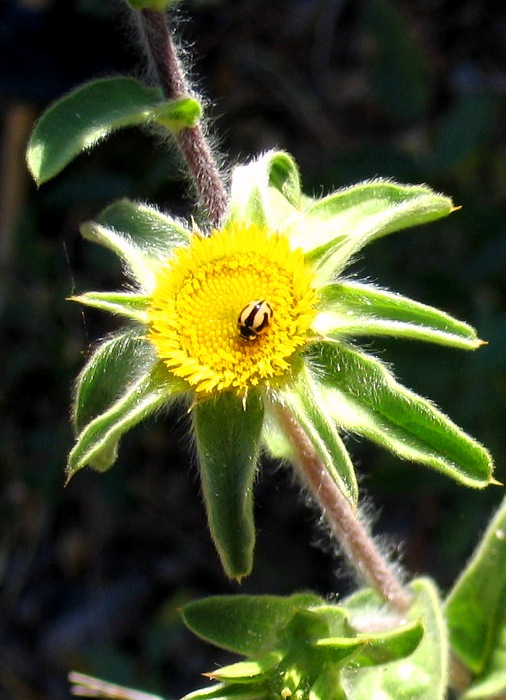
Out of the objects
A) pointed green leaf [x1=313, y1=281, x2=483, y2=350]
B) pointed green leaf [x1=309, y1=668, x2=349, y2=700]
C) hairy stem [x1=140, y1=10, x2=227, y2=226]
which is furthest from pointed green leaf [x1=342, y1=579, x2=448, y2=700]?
hairy stem [x1=140, y1=10, x2=227, y2=226]

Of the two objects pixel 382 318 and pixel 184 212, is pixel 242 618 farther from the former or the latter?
pixel 184 212

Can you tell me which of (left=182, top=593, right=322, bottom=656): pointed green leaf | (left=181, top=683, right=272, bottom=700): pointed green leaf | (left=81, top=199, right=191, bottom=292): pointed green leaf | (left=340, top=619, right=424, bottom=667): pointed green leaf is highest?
(left=81, top=199, right=191, bottom=292): pointed green leaf

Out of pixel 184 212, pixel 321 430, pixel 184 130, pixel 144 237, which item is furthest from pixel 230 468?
pixel 184 212

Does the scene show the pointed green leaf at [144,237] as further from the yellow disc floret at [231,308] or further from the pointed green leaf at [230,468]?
the pointed green leaf at [230,468]

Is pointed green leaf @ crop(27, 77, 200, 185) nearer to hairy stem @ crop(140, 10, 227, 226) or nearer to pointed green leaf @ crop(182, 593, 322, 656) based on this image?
hairy stem @ crop(140, 10, 227, 226)

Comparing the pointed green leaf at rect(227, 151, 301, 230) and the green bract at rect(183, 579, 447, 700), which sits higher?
the pointed green leaf at rect(227, 151, 301, 230)

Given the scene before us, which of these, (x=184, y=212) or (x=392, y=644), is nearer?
(x=392, y=644)

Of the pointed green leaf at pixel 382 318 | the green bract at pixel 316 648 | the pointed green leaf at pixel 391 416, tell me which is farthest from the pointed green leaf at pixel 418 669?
the pointed green leaf at pixel 382 318
